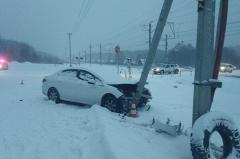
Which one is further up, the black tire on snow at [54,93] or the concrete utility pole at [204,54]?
the concrete utility pole at [204,54]

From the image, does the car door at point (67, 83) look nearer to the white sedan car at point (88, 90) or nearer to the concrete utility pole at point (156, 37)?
the white sedan car at point (88, 90)

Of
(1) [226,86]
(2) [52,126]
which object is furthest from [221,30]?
(1) [226,86]

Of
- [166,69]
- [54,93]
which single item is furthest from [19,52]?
[54,93]

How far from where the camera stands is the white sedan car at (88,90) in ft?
41.9

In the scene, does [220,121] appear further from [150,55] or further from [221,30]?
[150,55]

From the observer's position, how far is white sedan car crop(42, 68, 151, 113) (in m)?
12.8

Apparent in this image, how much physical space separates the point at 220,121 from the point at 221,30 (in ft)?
7.49

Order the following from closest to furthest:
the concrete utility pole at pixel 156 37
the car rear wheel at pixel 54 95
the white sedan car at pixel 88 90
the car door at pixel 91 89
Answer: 1. the concrete utility pole at pixel 156 37
2. the white sedan car at pixel 88 90
3. the car door at pixel 91 89
4. the car rear wheel at pixel 54 95

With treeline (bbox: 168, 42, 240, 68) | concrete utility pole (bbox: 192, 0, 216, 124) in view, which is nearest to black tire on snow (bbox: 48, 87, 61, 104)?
concrete utility pole (bbox: 192, 0, 216, 124)

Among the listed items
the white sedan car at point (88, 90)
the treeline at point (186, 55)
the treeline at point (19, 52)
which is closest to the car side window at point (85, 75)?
the white sedan car at point (88, 90)

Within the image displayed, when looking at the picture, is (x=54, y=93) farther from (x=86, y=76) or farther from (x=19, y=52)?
(x=19, y=52)

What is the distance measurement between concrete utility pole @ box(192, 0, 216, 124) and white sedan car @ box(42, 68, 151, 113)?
497cm

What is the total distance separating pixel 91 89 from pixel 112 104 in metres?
1.13

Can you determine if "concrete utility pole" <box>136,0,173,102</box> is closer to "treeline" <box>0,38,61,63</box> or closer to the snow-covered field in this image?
the snow-covered field
